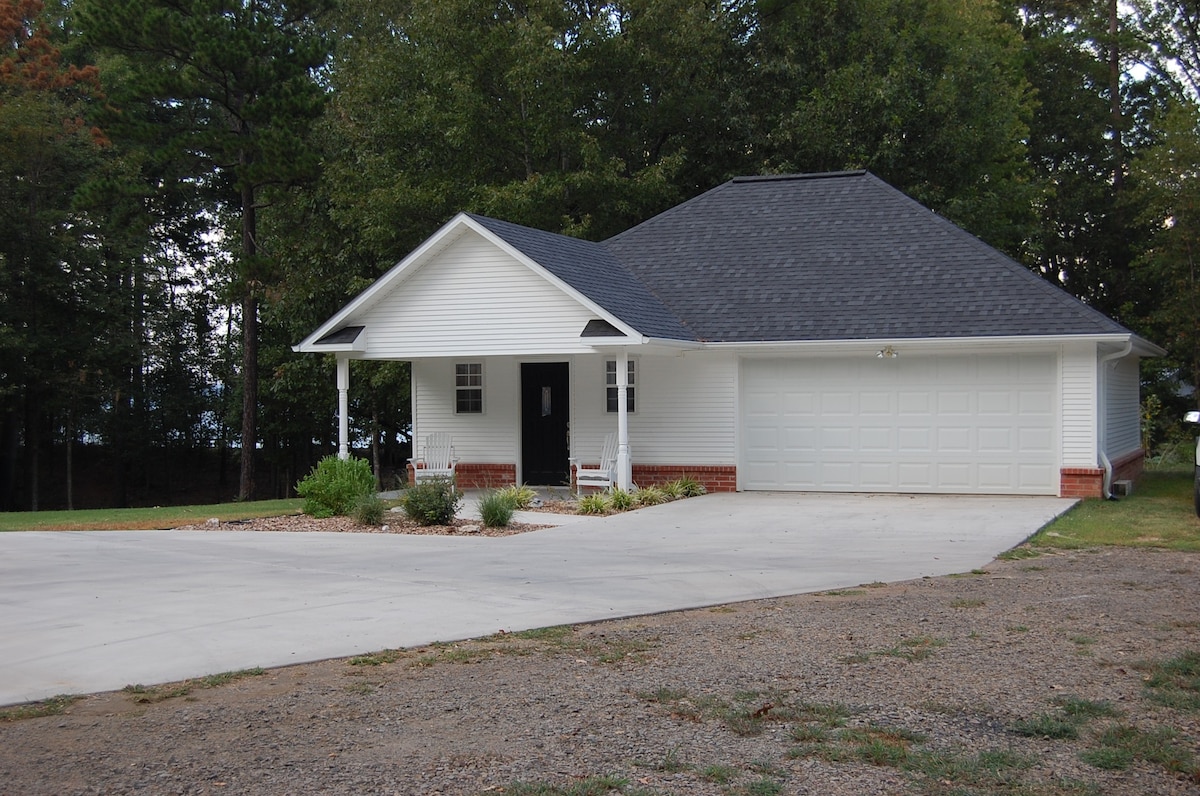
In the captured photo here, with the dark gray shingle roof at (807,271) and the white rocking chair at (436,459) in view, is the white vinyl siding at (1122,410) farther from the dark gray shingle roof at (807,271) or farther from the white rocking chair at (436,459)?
the white rocking chair at (436,459)

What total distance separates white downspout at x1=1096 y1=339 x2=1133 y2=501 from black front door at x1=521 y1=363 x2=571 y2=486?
9059 millimetres

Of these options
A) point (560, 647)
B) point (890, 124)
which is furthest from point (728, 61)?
point (560, 647)

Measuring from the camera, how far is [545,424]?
2203cm

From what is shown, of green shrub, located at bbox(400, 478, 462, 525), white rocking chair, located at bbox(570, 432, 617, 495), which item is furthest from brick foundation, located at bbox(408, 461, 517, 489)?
green shrub, located at bbox(400, 478, 462, 525)

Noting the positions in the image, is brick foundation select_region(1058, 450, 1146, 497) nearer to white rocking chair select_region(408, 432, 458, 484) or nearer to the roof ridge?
the roof ridge

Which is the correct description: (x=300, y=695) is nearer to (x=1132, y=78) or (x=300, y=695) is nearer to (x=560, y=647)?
(x=560, y=647)

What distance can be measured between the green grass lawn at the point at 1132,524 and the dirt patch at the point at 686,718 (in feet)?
16.0

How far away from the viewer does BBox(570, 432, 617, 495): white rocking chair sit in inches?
768

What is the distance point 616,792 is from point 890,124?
88.2 ft

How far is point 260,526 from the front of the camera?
668 inches

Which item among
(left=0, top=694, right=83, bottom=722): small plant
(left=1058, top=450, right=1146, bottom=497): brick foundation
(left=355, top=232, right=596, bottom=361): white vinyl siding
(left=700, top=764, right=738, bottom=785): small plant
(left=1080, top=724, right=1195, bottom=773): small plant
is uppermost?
(left=355, top=232, right=596, bottom=361): white vinyl siding

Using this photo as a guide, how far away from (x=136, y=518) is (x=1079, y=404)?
15.1m

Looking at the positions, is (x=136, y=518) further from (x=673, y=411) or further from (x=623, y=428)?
(x=673, y=411)

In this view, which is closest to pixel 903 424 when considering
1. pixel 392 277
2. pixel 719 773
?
pixel 392 277
